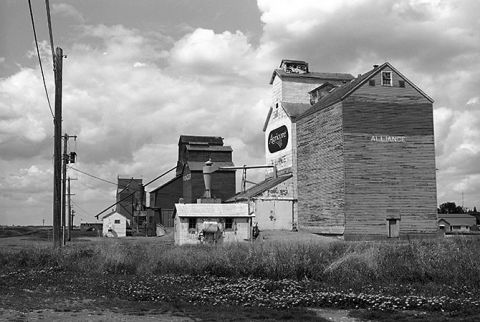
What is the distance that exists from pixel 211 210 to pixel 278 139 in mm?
21447

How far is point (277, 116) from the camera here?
65188 mm

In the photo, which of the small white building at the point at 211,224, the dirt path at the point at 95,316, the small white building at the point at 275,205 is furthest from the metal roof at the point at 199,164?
the dirt path at the point at 95,316

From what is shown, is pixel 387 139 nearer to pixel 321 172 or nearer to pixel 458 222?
pixel 321 172

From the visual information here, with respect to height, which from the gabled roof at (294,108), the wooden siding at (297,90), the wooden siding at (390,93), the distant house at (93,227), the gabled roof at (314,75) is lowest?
the distant house at (93,227)

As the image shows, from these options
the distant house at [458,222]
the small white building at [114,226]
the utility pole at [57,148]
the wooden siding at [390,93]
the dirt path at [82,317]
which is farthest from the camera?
the distant house at [458,222]

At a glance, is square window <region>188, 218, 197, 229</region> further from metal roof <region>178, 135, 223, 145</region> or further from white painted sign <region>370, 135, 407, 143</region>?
metal roof <region>178, 135, 223, 145</region>

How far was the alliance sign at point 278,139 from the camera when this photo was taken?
61.6 metres

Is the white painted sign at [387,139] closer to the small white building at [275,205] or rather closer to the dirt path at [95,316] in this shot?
the small white building at [275,205]

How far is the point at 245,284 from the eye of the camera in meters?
20.0

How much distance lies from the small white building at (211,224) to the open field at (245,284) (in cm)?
1421

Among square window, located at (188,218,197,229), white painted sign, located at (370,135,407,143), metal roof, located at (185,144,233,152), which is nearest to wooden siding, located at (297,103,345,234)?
white painted sign, located at (370,135,407,143)

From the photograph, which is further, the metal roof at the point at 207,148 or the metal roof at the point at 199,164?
the metal roof at the point at 207,148

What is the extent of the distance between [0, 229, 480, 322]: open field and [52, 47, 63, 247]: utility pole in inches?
57.5

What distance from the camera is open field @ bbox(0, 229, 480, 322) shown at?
1490cm
